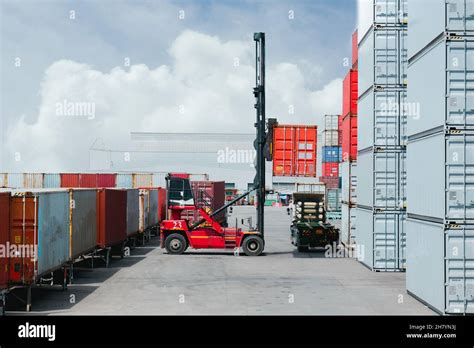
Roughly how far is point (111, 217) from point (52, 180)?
30.4 meters

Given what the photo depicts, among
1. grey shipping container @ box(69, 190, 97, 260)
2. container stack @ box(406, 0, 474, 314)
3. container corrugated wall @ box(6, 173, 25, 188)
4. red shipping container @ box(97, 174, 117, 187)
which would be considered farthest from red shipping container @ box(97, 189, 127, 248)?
container corrugated wall @ box(6, 173, 25, 188)

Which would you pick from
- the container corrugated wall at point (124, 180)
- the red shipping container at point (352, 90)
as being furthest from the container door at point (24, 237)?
the container corrugated wall at point (124, 180)

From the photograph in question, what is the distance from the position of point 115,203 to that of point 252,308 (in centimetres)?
1059

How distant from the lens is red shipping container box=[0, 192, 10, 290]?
46.5 feet

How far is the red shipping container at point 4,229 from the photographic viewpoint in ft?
46.5

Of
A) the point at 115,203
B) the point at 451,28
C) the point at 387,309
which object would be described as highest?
the point at 451,28

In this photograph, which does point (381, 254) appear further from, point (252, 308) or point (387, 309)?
point (252, 308)

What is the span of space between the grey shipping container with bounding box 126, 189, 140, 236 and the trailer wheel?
17.8 feet

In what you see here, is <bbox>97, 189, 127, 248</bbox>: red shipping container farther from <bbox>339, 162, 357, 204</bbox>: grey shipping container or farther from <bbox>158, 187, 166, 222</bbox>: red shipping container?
<bbox>158, 187, 166, 222</bbox>: red shipping container

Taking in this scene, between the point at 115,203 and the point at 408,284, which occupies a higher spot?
the point at 115,203

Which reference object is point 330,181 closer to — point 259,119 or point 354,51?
point 354,51
